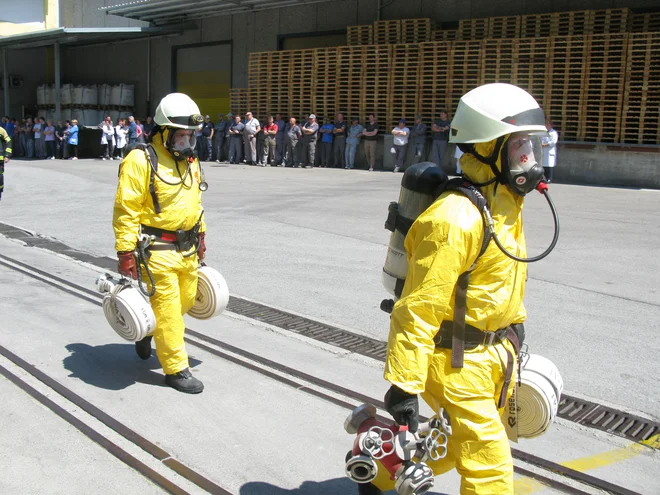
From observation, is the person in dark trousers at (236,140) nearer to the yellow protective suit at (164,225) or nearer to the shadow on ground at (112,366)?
the shadow on ground at (112,366)

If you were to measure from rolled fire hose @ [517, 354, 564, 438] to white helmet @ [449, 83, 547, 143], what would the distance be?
41.4 inches

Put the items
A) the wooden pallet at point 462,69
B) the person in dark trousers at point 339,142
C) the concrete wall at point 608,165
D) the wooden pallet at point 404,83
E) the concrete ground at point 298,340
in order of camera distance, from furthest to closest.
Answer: the person in dark trousers at point 339,142 → the wooden pallet at point 404,83 → the wooden pallet at point 462,69 → the concrete wall at point 608,165 → the concrete ground at point 298,340

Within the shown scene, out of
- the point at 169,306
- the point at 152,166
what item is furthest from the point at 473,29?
the point at 169,306

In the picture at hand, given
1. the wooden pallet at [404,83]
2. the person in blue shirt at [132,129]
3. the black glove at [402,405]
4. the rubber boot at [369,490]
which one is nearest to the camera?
the black glove at [402,405]

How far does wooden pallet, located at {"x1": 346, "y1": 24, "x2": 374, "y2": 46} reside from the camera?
22.8 m

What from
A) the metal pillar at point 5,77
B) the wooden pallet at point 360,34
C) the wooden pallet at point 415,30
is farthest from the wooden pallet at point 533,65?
the metal pillar at point 5,77

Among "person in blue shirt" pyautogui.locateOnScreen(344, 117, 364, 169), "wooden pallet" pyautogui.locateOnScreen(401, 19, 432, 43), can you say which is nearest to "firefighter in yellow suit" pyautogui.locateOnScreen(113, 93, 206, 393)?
"person in blue shirt" pyautogui.locateOnScreen(344, 117, 364, 169)

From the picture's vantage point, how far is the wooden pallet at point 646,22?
17.6m

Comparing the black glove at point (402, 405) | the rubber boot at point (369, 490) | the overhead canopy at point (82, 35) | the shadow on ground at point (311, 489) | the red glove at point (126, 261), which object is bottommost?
the shadow on ground at point (311, 489)

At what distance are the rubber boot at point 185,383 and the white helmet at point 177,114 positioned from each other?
1.65m

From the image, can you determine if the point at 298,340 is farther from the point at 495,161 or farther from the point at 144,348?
the point at 495,161

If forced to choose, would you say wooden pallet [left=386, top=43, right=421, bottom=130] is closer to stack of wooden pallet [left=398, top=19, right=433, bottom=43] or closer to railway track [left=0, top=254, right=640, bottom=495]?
stack of wooden pallet [left=398, top=19, right=433, bottom=43]

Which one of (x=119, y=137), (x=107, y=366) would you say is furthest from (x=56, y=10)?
(x=107, y=366)

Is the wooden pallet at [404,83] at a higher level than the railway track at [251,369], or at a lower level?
higher
